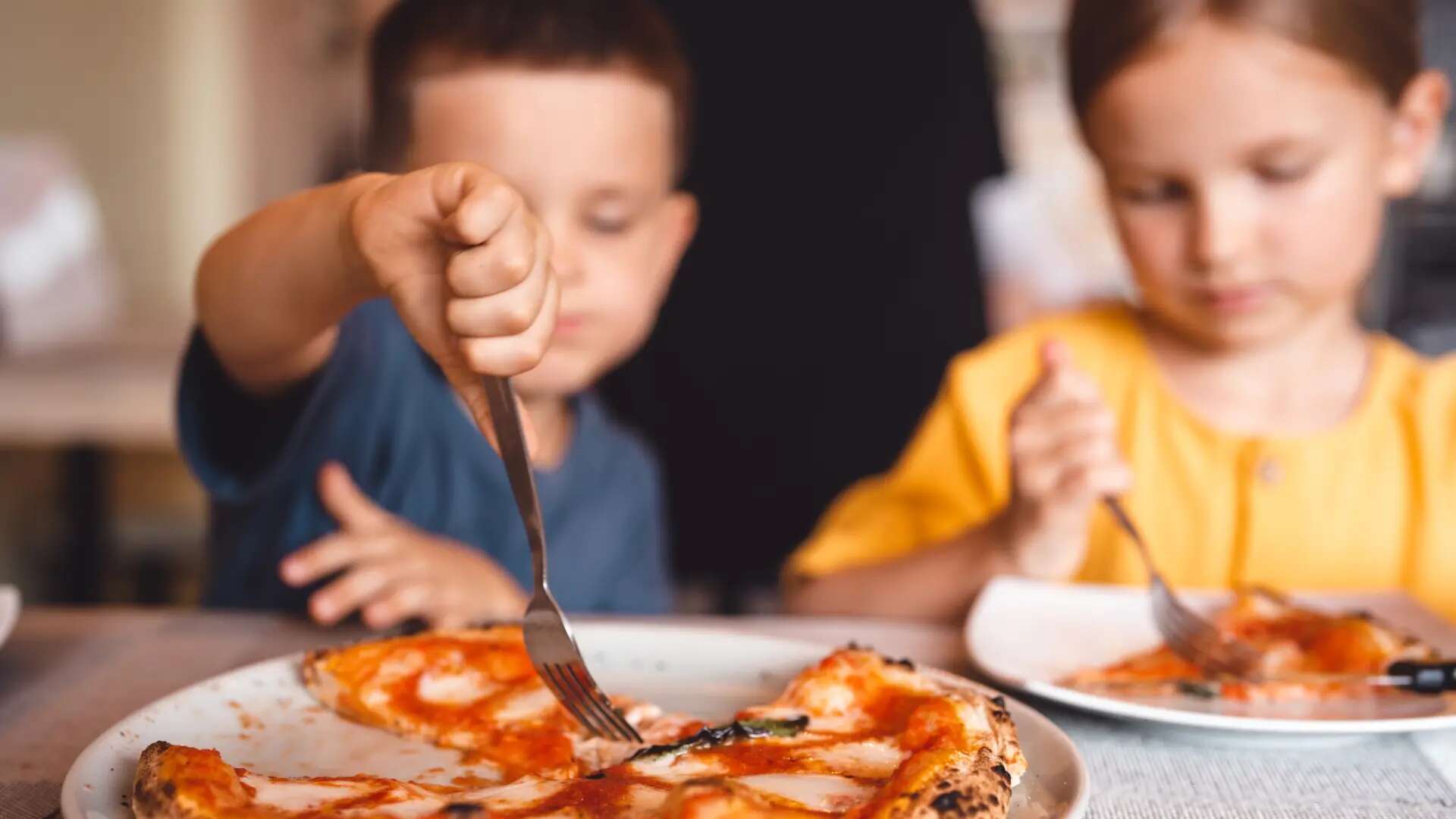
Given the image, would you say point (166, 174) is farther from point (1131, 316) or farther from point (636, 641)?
point (636, 641)

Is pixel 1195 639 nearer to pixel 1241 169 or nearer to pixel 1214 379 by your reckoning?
pixel 1241 169

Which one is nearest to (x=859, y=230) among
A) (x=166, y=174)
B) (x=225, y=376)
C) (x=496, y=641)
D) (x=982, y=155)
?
(x=982, y=155)

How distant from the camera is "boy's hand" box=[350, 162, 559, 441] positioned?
0.60 metres

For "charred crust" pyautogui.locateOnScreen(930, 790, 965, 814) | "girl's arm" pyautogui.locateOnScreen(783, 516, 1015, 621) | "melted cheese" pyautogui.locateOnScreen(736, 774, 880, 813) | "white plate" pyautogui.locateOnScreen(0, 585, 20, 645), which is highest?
"charred crust" pyautogui.locateOnScreen(930, 790, 965, 814)

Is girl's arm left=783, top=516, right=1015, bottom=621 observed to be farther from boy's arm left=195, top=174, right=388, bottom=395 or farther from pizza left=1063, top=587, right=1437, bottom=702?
boy's arm left=195, top=174, right=388, bottom=395

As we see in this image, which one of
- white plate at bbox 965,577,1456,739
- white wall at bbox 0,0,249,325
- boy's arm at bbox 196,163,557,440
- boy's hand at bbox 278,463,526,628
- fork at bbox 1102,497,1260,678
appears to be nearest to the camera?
boy's arm at bbox 196,163,557,440

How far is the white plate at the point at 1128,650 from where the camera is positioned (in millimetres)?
707

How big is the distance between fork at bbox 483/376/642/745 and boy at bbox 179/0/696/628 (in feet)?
0.05

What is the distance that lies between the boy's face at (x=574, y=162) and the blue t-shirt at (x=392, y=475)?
0.41ft

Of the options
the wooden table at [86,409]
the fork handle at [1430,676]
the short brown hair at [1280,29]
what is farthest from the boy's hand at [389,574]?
the wooden table at [86,409]

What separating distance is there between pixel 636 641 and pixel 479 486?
573mm

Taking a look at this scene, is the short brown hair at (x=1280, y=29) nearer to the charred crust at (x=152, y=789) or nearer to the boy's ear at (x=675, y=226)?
the boy's ear at (x=675, y=226)

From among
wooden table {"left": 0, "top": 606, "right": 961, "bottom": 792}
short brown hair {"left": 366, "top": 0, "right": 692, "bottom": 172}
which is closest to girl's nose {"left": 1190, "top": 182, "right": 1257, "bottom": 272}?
wooden table {"left": 0, "top": 606, "right": 961, "bottom": 792}

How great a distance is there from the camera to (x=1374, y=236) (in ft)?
4.35
